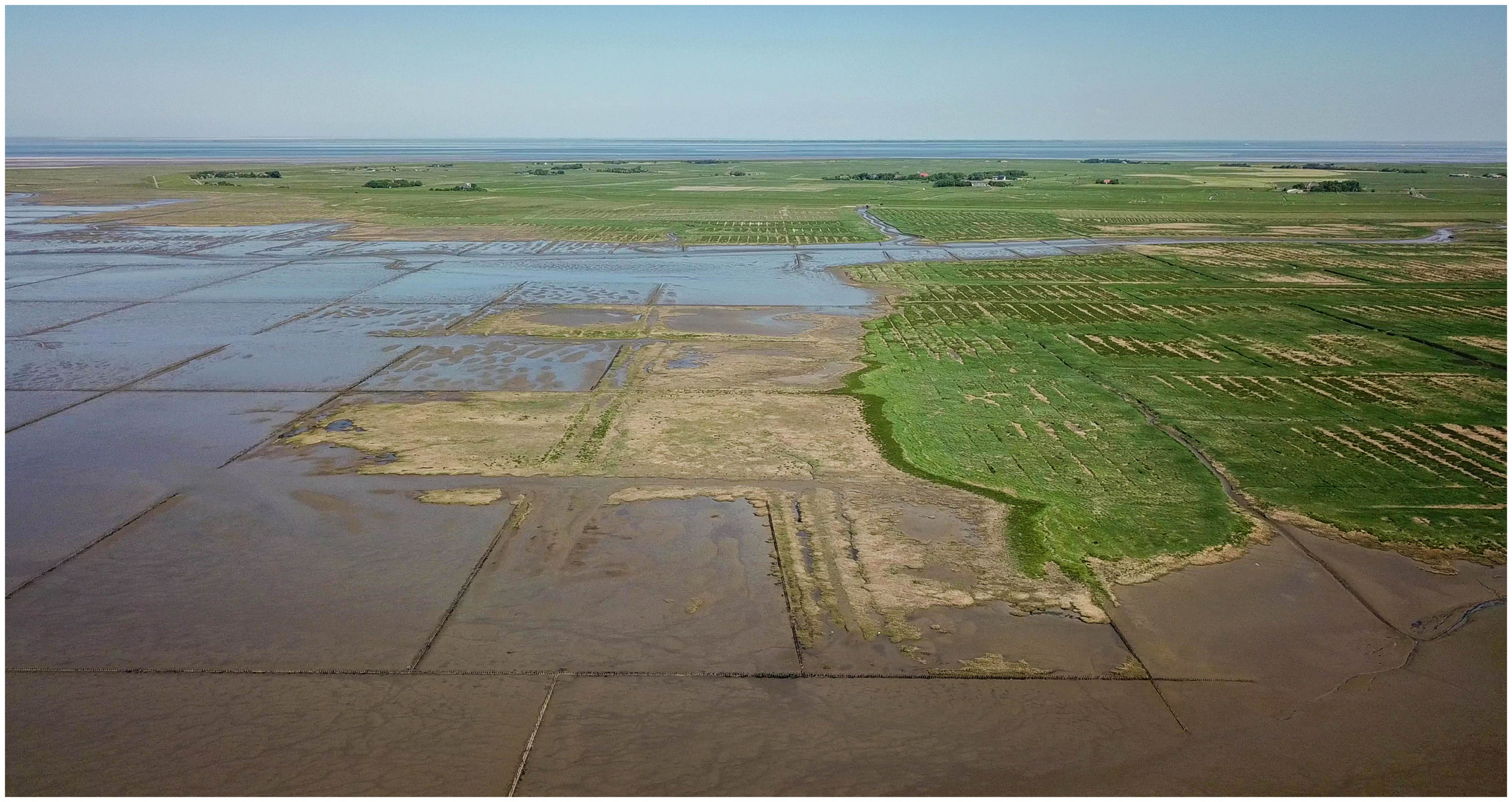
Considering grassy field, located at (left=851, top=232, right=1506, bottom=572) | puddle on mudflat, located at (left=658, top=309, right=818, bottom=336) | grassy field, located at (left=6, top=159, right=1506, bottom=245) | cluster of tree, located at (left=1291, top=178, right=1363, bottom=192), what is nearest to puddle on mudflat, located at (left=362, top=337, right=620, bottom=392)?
puddle on mudflat, located at (left=658, top=309, right=818, bottom=336)

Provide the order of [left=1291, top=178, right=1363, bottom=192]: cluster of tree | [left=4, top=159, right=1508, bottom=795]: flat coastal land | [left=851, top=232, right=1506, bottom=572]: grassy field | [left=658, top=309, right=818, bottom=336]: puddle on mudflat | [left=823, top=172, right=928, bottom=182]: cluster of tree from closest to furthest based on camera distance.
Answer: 1. [left=4, top=159, right=1508, bottom=795]: flat coastal land
2. [left=851, top=232, right=1506, bottom=572]: grassy field
3. [left=658, top=309, right=818, bottom=336]: puddle on mudflat
4. [left=1291, top=178, right=1363, bottom=192]: cluster of tree
5. [left=823, top=172, right=928, bottom=182]: cluster of tree

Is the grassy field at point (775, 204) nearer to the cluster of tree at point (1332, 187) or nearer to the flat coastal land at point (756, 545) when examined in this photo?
the cluster of tree at point (1332, 187)

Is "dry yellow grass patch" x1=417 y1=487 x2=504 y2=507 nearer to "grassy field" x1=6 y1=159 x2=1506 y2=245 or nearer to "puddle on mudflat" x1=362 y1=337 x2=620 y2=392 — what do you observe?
"puddle on mudflat" x1=362 y1=337 x2=620 y2=392

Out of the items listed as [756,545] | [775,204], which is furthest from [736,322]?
[775,204]

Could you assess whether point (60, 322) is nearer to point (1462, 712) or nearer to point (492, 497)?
point (492, 497)

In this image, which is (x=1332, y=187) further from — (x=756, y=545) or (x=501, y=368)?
(x=756, y=545)

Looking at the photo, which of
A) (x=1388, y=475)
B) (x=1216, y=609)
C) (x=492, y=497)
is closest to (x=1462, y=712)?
(x=1216, y=609)

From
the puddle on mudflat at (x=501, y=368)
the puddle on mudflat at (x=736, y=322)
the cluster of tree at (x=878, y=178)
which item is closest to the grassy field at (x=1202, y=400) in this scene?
the puddle on mudflat at (x=736, y=322)
